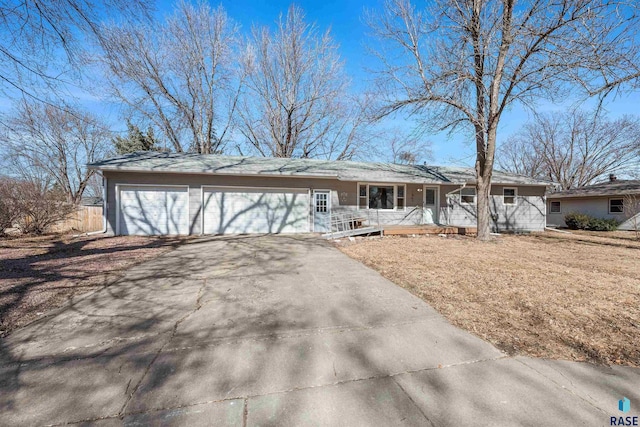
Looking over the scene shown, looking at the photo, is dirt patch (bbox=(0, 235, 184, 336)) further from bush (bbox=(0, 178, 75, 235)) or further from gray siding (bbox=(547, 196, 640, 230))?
gray siding (bbox=(547, 196, 640, 230))

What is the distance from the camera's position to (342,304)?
3.88 metres

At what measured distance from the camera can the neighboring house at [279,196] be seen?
34.5ft

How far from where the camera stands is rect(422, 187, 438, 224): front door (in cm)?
1335

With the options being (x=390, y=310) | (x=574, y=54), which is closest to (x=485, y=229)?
(x=574, y=54)

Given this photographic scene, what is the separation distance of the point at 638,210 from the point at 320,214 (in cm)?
1852

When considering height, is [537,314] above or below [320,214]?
below

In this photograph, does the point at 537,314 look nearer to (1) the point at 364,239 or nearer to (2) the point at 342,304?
(2) the point at 342,304

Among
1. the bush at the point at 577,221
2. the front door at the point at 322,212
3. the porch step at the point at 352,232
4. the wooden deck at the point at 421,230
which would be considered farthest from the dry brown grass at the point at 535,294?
the bush at the point at 577,221

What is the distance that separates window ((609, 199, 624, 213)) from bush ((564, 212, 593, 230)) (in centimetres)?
165

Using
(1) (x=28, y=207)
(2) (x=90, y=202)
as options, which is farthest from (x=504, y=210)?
(2) (x=90, y=202)

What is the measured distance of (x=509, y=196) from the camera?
1430cm

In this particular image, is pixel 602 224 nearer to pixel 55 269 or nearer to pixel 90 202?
pixel 55 269

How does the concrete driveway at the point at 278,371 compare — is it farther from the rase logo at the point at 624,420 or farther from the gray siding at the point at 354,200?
the gray siding at the point at 354,200

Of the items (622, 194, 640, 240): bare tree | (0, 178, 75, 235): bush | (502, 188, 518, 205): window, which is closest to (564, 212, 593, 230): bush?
(622, 194, 640, 240): bare tree
